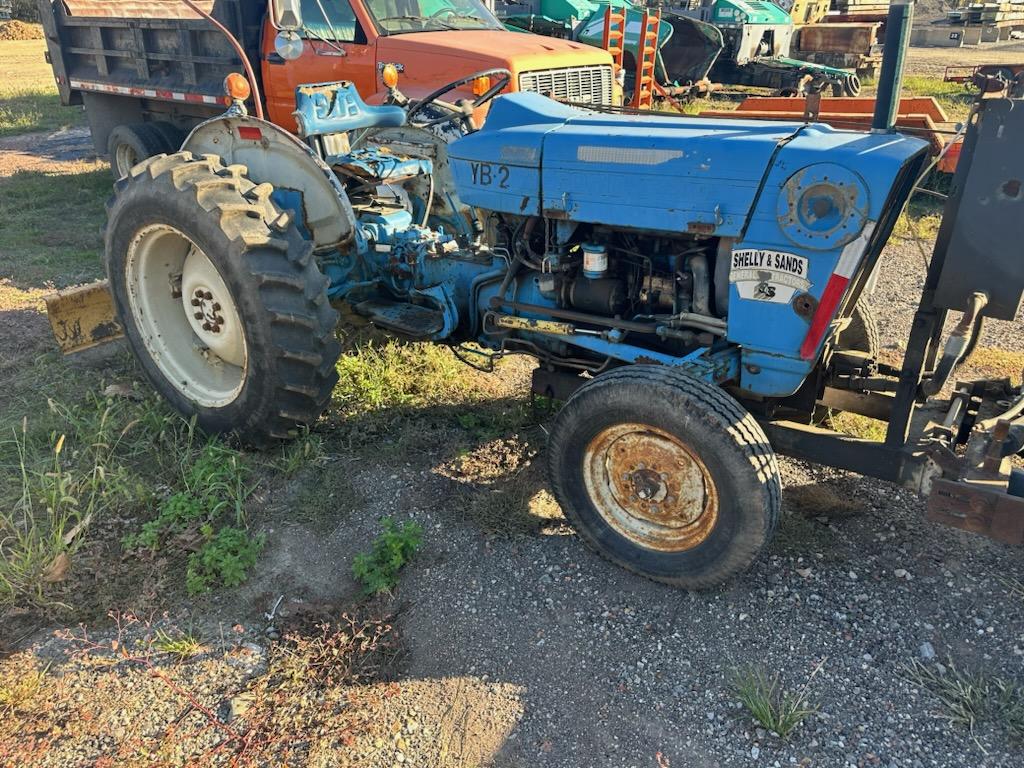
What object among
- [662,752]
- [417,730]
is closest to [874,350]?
[662,752]

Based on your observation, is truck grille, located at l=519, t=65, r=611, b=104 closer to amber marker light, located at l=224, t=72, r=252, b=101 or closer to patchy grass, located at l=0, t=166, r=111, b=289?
amber marker light, located at l=224, t=72, r=252, b=101

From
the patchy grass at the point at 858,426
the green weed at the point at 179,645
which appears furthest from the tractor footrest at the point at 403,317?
the patchy grass at the point at 858,426

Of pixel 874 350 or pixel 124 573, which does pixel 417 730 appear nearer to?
pixel 124 573

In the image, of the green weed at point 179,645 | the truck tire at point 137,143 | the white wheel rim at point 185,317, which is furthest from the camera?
the truck tire at point 137,143

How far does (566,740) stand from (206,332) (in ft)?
9.15

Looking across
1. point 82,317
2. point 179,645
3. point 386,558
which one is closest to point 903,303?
point 386,558

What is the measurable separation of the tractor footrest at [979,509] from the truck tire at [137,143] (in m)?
7.64

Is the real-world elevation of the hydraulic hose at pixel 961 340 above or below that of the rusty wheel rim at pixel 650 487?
above

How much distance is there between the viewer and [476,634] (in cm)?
290

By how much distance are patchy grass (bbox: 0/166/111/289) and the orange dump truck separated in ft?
2.50

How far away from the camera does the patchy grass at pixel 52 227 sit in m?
6.40

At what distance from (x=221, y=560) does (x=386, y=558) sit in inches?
25.8

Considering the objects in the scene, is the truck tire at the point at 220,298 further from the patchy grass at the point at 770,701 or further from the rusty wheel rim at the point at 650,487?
the patchy grass at the point at 770,701

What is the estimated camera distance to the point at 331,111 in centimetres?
446
